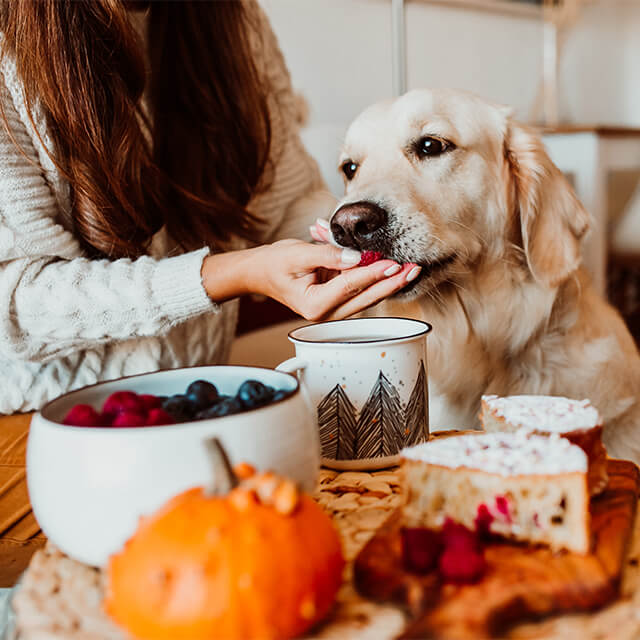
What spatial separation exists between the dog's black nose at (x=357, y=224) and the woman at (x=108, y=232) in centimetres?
8

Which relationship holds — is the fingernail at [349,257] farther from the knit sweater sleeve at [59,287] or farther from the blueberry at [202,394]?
the blueberry at [202,394]

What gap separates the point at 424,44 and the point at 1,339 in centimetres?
300

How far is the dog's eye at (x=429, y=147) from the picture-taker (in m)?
1.28

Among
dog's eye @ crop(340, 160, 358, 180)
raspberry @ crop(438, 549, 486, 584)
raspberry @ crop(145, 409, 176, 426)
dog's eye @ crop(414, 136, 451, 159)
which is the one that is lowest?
raspberry @ crop(438, 549, 486, 584)

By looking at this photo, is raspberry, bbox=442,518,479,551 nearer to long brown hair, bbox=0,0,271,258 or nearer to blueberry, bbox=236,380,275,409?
blueberry, bbox=236,380,275,409

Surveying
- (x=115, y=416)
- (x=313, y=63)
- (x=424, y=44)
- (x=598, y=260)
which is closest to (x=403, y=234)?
(x=115, y=416)

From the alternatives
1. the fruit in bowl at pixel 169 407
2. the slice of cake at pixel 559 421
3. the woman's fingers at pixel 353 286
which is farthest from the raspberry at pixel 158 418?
the woman's fingers at pixel 353 286

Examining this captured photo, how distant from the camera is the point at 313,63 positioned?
3.12 m

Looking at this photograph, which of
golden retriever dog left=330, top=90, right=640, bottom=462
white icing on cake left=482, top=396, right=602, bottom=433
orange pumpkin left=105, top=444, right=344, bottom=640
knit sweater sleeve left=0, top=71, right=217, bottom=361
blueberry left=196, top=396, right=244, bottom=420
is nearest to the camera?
orange pumpkin left=105, top=444, right=344, bottom=640

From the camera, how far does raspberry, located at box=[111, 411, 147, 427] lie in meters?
0.53

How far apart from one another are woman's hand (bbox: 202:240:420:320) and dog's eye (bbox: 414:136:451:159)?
344 mm

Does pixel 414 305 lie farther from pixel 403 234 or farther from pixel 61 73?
pixel 61 73

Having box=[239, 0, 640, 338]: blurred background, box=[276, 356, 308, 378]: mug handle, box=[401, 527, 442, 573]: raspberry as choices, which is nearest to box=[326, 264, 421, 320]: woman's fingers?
box=[276, 356, 308, 378]: mug handle

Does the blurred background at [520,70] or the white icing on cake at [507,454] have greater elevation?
the blurred background at [520,70]
